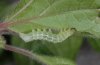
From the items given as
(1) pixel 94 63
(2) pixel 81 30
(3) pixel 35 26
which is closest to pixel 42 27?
(3) pixel 35 26

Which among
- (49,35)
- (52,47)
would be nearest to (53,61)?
(49,35)

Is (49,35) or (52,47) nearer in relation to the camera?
(49,35)

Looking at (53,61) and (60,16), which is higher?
(60,16)

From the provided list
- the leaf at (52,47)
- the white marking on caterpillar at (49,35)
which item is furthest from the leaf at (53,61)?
the leaf at (52,47)

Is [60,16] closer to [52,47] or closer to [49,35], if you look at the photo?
[49,35]

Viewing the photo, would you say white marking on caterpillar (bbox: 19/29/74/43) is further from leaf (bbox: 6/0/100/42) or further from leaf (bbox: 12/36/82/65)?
leaf (bbox: 12/36/82/65)

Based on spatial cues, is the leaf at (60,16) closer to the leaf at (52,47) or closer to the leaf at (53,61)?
the leaf at (53,61)

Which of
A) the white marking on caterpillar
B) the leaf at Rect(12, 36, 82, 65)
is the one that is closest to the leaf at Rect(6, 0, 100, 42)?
the white marking on caterpillar

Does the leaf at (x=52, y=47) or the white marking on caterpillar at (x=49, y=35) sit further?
the leaf at (x=52, y=47)

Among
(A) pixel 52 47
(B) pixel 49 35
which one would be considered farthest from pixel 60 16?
(A) pixel 52 47
